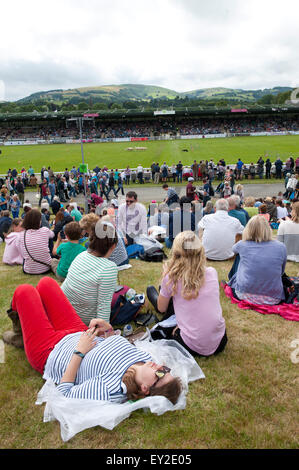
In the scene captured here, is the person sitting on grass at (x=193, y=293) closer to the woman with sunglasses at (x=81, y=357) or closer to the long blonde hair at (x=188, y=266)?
the long blonde hair at (x=188, y=266)

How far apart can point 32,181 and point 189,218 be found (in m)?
16.5

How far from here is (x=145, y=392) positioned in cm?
248

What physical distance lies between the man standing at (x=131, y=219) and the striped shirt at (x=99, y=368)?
459 cm

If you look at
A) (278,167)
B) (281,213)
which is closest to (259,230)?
(281,213)

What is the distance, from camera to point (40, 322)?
113 inches

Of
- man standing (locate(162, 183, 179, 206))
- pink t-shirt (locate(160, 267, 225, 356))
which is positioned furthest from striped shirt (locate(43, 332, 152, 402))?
man standing (locate(162, 183, 179, 206))

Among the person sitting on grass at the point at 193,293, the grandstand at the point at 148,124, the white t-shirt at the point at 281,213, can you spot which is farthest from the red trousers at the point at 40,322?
the grandstand at the point at 148,124

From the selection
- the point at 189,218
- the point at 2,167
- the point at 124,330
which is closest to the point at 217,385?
the point at 124,330

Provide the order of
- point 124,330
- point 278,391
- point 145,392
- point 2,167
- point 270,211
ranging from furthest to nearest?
point 2,167 < point 270,211 < point 124,330 < point 278,391 < point 145,392

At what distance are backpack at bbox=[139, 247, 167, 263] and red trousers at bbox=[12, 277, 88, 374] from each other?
3.66 m

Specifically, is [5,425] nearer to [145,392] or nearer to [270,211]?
[145,392]

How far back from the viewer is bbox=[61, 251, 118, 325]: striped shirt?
3266 millimetres

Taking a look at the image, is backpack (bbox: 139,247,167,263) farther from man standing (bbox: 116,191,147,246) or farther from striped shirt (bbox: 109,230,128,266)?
striped shirt (bbox: 109,230,128,266)

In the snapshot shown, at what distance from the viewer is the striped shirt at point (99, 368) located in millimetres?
2457
